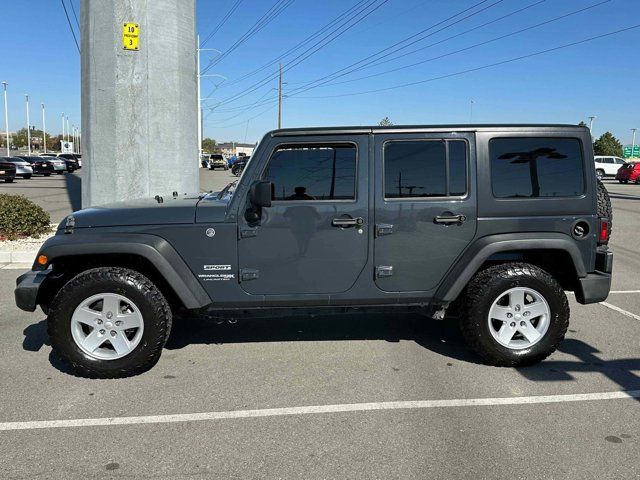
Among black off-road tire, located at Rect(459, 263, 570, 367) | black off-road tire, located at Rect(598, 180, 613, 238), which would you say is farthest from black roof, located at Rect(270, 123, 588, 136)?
black off-road tire, located at Rect(459, 263, 570, 367)

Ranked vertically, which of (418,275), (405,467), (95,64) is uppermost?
(95,64)

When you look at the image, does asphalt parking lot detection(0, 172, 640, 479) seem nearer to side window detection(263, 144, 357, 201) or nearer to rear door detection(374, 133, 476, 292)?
rear door detection(374, 133, 476, 292)

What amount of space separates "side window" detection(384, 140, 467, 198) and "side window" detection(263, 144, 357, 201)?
36 cm

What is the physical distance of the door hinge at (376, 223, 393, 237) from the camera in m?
4.20

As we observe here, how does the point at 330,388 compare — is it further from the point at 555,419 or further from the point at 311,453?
the point at 555,419

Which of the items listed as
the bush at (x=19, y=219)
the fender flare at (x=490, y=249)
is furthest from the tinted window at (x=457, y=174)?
the bush at (x=19, y=219)

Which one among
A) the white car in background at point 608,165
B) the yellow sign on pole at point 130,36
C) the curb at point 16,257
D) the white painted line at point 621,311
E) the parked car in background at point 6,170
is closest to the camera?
the white painted line at point 621,311

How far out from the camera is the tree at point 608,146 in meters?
76.5

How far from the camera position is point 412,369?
14.3ft

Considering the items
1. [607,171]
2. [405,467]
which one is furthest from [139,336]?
[607,171]

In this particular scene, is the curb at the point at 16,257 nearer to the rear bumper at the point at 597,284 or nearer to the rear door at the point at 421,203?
the rear door at the point at 421,203

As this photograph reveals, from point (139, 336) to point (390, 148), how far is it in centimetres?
247

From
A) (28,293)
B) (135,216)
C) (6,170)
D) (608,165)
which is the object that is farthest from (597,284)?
(608,165)

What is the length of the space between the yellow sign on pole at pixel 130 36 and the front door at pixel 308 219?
652 centimetres
